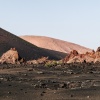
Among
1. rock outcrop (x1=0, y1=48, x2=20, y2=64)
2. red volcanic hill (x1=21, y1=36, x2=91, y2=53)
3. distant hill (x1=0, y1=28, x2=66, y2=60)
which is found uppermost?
red volcanic hill (x1=21, y1=36, x2=91, y2=53)

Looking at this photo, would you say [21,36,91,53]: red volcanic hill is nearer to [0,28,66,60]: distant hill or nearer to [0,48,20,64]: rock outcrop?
[0,28,66,60]: distant hill

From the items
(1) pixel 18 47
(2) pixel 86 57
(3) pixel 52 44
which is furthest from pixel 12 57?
(3) pixel 52 44

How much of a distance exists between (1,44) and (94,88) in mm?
71064

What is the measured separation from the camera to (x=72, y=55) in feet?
127

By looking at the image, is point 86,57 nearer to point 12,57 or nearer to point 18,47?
point 12,57

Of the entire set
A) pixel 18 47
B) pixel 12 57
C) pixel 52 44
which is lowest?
pixel 12 57

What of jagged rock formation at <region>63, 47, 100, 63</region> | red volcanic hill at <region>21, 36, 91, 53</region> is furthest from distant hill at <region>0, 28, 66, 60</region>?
red volcanic hill at <region>21, 36, 91, 53</region>

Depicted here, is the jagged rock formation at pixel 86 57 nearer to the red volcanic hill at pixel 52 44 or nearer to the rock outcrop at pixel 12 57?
the rock outcrop at pixel 12 57

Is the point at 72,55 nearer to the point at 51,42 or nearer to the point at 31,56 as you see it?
the point at 31,56

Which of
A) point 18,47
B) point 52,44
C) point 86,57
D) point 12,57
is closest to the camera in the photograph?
point 86,57

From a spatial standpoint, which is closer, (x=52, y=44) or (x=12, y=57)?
(x=12, y=57)

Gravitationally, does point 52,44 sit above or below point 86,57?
above

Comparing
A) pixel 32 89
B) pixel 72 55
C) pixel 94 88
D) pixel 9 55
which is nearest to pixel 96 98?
pixel 94 88

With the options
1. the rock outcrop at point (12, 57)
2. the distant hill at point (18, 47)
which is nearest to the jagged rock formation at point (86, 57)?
the rock outcrop at point (12, 57)
